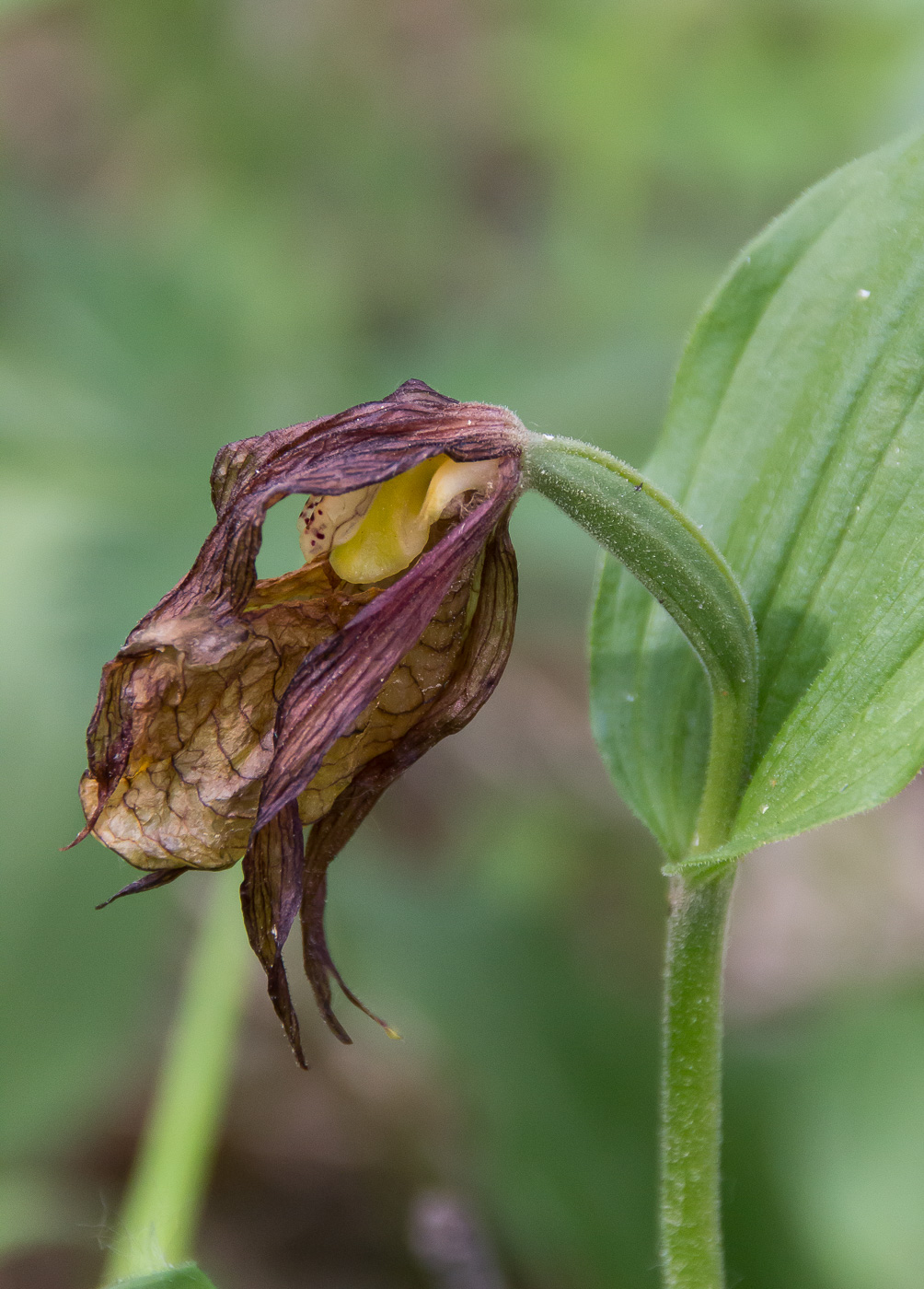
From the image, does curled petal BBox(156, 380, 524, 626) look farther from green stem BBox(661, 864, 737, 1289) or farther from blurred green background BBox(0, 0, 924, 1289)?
green stem BBox(661, 864, 737, 1289)

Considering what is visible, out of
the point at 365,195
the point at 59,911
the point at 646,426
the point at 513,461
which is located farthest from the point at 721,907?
the point at 365,195

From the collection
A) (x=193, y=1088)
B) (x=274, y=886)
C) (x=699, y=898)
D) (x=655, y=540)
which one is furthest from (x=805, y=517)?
(x=193, y=1088)

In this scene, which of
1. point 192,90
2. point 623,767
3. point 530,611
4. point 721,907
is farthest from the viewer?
point 192,90

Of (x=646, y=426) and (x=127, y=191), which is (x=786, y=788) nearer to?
(x=646, y=426)

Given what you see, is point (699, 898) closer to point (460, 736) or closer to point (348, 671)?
point (348, 671)

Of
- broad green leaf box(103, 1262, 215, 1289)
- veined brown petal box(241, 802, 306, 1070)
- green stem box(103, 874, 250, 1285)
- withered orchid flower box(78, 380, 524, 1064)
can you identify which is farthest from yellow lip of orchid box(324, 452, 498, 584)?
green stem box(103, 874, 250, 1285)

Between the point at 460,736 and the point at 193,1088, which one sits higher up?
the point at 460,736
